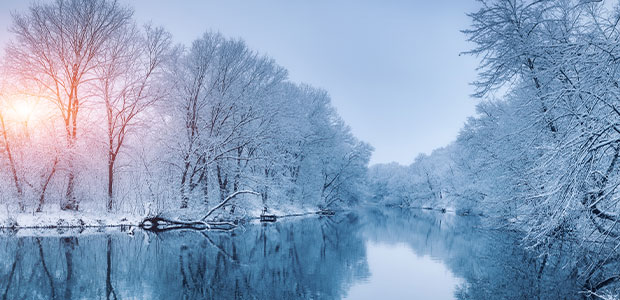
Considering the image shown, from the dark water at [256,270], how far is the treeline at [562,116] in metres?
1.78

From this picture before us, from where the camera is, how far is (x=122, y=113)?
80.6 feet

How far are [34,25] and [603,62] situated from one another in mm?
26892

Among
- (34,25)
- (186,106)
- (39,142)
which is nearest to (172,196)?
(186,106)

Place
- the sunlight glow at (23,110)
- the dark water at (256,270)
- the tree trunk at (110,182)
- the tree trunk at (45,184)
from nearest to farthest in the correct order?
the dark water at (256,270), the tree trunk at (45,184), the tree trunk at (110,182), the sunlight glow at (23,110)

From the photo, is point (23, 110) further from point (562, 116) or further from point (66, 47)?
point (562, 116)

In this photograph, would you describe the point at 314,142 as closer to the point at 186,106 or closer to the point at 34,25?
the point at 186,106

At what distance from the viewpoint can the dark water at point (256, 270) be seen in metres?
8.95

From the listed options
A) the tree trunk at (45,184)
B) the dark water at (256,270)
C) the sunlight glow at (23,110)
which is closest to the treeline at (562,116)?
the dark water at (256,270)

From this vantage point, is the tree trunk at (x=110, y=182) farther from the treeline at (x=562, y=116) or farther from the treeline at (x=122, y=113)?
the treeline at (x=562, y=116)

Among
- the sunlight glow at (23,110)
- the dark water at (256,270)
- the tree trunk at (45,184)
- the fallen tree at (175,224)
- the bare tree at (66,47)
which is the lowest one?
the dark water at (256,270)

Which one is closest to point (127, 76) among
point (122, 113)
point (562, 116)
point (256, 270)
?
point (122, 113)

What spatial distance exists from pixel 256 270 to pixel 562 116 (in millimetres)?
8880

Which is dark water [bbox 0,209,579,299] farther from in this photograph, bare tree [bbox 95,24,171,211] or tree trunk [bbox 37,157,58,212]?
bare tree [bbox 95,24,171,211]

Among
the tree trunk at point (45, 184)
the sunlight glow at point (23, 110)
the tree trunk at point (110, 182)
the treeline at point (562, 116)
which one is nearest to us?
the treeline at point (562, 116)
